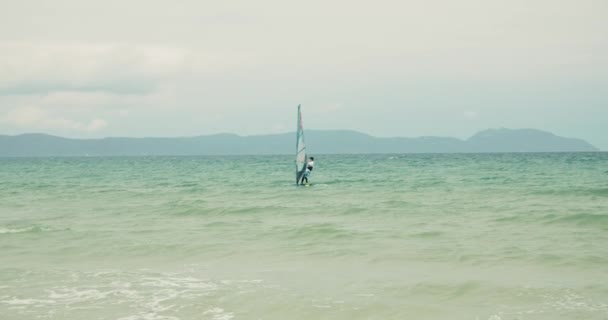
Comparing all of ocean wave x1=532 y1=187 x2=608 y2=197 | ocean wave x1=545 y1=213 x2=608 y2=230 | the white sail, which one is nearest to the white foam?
ocean wave x1=545 y1=213 x2=608 y2=230

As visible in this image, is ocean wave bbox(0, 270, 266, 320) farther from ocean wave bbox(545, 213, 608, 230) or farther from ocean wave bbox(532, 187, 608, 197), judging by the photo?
ocean wave bbox(532, 187, 608, 197)

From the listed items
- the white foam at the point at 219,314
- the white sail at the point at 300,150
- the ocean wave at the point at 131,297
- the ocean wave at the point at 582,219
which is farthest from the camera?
the white sail at the point at 300,150

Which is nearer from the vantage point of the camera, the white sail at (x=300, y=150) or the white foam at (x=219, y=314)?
the white foam at (x=219, y=314)

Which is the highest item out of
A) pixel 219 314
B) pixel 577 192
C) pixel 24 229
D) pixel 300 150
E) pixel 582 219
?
pixel 300 150

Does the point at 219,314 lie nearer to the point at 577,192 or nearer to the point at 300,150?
the point at 577,192

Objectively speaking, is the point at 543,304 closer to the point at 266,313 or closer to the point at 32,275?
the point at 266,313

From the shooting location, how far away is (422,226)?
17.8m

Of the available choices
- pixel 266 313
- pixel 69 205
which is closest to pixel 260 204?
pixel 69 205

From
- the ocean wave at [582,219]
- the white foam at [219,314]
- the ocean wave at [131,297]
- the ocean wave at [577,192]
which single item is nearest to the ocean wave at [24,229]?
the ocean wave at [131,297]

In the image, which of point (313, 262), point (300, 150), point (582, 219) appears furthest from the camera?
point (300, 150)

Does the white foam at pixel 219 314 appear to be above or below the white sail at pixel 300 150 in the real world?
below

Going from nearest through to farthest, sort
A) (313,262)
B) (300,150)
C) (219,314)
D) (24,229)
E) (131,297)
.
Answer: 1. (219,314)
2. (131,297)
3. (313,262)
4. (24,229)
5. (300,150)

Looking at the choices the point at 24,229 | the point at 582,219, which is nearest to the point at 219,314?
the point at 24,229

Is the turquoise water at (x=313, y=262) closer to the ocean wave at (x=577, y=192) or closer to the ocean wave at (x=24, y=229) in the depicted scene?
the ocean wave at (x=24, y=229)
